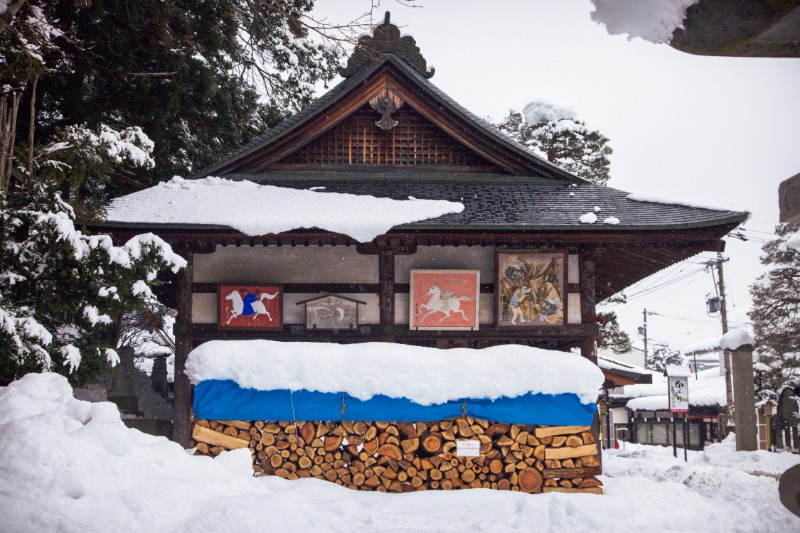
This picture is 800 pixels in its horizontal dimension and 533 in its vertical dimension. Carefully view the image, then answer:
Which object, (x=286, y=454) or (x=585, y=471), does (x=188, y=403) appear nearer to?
(x=286, y=454)

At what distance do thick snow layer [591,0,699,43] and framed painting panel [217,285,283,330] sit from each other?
8.89 metres

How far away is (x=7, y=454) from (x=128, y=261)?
10.0 feet

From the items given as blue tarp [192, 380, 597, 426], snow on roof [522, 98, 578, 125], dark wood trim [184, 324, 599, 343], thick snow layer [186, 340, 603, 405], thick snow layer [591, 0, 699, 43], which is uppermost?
snow on roof [522, 98, 578, 125]

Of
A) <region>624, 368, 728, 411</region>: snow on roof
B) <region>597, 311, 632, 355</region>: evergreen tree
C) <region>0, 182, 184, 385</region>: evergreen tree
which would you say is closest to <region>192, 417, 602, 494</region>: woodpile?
<region>0, 182, 184, 385</region>: evergreen tree

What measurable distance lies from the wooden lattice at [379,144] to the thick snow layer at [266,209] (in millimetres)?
1255

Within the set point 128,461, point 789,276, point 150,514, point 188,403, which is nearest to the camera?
point 150,514

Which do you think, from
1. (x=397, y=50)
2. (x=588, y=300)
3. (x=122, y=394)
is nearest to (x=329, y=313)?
(x=588, y=300)

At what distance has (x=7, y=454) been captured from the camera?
4562mm

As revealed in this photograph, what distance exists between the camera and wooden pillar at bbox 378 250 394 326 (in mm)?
10820

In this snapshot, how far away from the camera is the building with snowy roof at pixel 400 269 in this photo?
805cm

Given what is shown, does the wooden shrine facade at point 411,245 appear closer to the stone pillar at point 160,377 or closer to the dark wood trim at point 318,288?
the dark wood trim at point 318,288

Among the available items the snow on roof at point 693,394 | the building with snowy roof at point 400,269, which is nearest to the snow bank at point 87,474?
the building with snowy roof at point 400,269

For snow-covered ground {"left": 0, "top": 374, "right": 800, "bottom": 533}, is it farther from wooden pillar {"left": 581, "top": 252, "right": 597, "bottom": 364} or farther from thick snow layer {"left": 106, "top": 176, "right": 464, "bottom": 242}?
thick snow layer {"left": 106, "top": 176, "right": 464, "bottom": 242}

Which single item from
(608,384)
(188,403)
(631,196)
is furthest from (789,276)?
(188,403)
